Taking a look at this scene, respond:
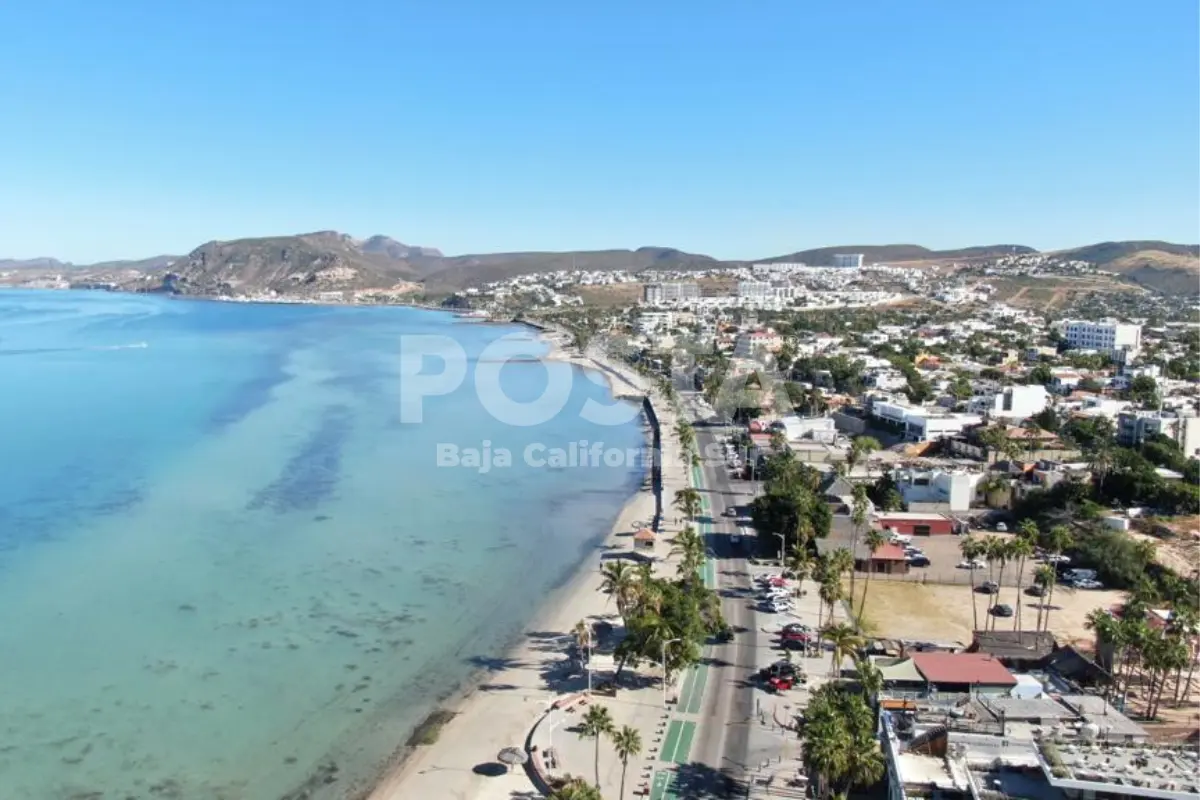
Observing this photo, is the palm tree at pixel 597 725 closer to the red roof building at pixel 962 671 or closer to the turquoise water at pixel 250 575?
the turquoise water at pixel 250 575

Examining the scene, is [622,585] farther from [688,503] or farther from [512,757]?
[688,503]

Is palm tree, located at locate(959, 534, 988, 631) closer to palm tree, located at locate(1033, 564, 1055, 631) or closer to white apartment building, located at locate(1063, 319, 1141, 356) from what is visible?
palm tree, located at locate(1033, 564, 1055, 631)

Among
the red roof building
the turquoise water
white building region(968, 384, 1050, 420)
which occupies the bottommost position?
the turquoise water

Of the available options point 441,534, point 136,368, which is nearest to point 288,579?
point 441,534

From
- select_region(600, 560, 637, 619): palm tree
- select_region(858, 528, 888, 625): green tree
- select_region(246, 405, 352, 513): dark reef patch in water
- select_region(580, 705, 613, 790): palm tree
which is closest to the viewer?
select_region(580, 705, 613, 790): palm tree

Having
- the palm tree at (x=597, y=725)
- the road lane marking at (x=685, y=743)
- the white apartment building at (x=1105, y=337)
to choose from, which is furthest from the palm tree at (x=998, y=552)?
the white apartment building at (x=1105, y=337)

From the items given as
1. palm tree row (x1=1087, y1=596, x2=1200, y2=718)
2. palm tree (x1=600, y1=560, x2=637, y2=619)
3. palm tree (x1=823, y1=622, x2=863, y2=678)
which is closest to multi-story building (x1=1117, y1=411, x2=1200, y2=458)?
palm tree row (x1=1087, y1=596, x2=1200, y2=718)
